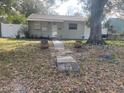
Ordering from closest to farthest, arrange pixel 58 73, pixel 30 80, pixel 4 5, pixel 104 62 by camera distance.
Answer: pixel 30 80, pixel 58 73, pixel 104 62, pixel 4 5

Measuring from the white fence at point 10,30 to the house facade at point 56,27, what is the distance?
168 cm

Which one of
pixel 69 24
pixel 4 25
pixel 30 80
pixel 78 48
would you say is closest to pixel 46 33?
pixel 69 24

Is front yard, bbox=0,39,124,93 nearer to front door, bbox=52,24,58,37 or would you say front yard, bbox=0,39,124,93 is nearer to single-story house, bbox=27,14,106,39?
single-story house, bbox=27,14,106,39

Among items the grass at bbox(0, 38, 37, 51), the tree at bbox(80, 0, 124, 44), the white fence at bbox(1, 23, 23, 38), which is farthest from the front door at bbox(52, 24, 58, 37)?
the tree at bbox(80, 0, 124, 44)

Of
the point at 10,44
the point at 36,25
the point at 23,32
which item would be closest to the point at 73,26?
the point at 36,25

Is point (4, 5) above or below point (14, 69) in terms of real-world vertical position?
above

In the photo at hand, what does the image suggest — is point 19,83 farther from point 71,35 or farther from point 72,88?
point 71,35

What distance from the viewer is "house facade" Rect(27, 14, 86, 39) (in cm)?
2756

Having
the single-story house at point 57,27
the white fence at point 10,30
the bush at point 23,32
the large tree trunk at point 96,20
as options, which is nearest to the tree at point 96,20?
the large tree trunk at point 96,20

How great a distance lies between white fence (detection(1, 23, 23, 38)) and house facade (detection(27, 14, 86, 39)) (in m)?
1.68

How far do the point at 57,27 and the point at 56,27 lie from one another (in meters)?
0.13

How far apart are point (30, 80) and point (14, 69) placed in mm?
1418

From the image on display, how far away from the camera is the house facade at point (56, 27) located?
27562mm

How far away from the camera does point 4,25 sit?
28422 millimetres
